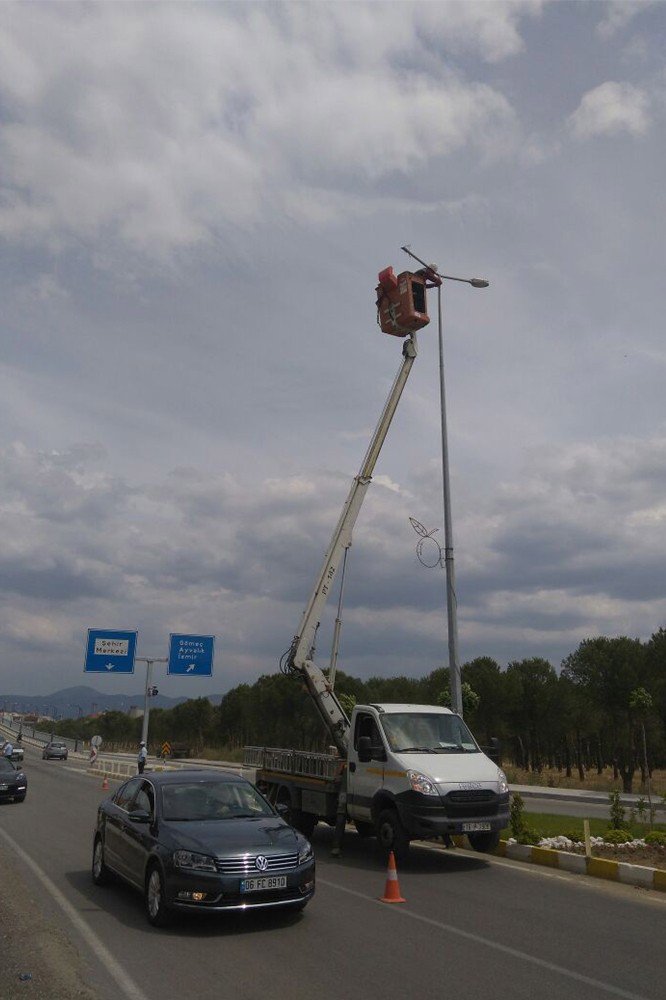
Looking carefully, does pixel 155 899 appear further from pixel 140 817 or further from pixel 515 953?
pixel 515 953

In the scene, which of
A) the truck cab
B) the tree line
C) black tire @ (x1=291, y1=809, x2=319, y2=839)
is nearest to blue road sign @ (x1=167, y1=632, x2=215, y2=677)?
the tree line

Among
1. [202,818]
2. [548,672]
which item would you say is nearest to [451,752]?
[202,818]

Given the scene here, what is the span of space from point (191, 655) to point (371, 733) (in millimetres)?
24418

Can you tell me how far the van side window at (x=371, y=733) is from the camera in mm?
12070

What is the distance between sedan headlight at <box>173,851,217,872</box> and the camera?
7.46 meters

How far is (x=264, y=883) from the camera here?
7.50 meters

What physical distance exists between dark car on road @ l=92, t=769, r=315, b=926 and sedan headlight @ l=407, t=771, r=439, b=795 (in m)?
2.74

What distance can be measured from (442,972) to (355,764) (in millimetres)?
6581

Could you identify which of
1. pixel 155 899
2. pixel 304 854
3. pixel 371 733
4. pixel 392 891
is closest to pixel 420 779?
pixel 371 733

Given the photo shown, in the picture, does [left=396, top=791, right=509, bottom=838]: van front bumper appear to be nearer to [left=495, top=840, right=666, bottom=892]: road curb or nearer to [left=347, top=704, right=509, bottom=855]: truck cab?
[left=347, top=704, right=509, bottom=855]: truck cab

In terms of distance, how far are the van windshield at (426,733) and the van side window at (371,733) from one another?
0.16 m

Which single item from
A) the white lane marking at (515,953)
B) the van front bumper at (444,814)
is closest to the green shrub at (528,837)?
the van front bumper at (444,814)

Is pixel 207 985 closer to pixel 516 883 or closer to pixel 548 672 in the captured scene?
pixel 516 883

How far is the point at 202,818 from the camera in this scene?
8477mm
